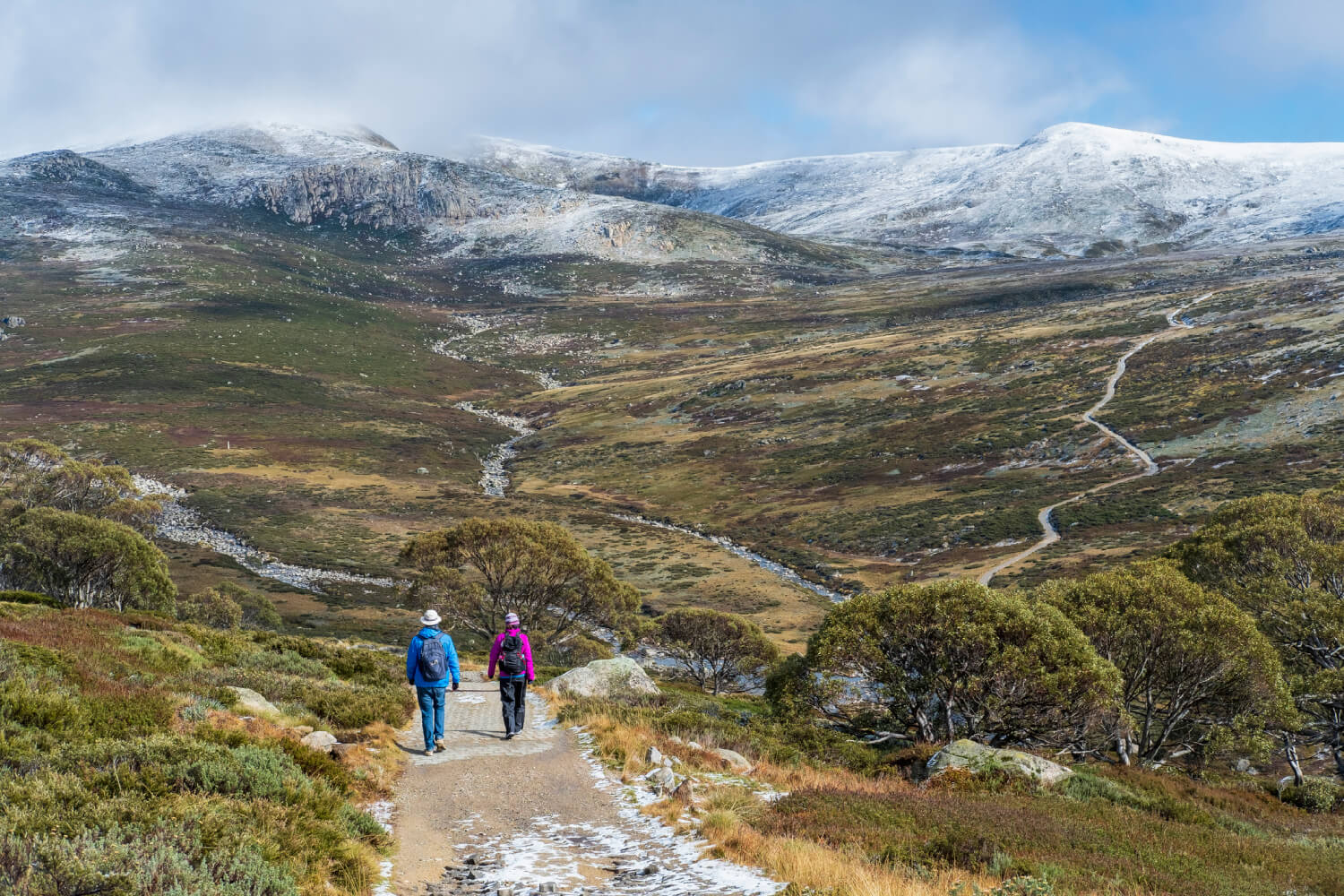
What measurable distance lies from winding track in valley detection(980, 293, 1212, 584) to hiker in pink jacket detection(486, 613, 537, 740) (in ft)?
139

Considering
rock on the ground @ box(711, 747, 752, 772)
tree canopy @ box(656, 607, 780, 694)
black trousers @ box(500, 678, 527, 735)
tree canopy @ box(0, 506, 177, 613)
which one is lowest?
tree canopy @ box(656, 607, 780, 694)

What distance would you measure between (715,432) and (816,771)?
135 m

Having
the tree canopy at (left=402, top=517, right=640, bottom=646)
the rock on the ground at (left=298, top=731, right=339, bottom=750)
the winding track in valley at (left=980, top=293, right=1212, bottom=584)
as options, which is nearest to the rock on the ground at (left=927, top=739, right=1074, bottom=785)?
the rock on the ground at (left=298, top=731, right=339, bottom=750)

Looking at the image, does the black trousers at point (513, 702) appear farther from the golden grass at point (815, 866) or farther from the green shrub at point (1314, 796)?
the green shrub at point (1314, 796)

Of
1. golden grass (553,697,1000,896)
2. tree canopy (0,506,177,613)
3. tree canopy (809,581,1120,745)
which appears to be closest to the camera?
golden grass (553,697,1000,896)

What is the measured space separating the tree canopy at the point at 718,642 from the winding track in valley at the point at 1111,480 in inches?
639

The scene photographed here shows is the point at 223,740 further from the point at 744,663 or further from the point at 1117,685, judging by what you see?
the point at 744,663

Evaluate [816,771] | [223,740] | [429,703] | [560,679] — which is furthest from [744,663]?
[223,740]

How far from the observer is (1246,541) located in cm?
3738

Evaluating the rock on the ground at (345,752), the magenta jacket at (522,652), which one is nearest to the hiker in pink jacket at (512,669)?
the magenta jacket at (522,652)

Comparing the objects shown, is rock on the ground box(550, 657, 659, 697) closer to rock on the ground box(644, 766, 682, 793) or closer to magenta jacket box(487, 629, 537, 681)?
magenta jacket box(487, 629, 537, 681)

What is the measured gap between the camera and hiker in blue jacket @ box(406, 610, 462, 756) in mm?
15578

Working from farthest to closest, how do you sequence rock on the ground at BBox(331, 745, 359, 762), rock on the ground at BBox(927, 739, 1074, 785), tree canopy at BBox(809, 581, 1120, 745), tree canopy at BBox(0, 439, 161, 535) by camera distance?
1. tree canopy at BBox(0, 439, 161, 535)
2. tree canopy at BBox(809, 581, 1120, 745)
3. rock on the ground at BBox(927, 739, 1074, 785)
4. rock on the ground at BBox(331, 745, 359, 762)

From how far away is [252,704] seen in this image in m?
15.6
